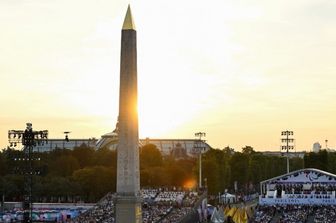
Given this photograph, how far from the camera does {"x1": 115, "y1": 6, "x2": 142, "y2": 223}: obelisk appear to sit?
28844 mm

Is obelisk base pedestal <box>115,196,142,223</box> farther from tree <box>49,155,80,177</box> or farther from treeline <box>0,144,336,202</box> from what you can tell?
tree <box>49,155,80,177</box>

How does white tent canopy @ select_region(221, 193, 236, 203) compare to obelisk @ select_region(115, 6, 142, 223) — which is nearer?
obelisk @ select_region(115, 6, 142, 223)

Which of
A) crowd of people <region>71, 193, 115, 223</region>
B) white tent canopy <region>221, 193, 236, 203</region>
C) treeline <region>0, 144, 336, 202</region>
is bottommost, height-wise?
crowd of people <region>71, 193, 115, 223</region>

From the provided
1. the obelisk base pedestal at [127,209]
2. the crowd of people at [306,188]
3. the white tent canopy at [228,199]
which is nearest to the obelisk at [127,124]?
the obelisk base pedestal at [127,209]

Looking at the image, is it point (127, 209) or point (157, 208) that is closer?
point (127, 209)

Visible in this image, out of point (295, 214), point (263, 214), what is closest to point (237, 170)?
point (263, 214)

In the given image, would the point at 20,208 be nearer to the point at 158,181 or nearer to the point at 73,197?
the point at 73,197

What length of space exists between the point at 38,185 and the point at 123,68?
173 feet

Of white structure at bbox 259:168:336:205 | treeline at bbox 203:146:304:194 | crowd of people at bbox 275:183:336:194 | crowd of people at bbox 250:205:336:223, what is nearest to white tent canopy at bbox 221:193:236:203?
treeline at bbox 203:146:304:194

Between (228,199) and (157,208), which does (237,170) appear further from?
(157,208)

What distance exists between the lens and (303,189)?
6394 centimetres

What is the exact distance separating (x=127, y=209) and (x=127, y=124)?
11.2ft

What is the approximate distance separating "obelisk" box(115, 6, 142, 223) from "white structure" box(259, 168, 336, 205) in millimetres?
36331

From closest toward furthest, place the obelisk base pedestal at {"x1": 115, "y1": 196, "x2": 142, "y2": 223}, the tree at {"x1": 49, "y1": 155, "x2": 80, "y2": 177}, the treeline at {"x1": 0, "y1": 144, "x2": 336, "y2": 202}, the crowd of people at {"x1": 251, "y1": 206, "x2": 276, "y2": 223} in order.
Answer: the obelisk base pedestal at {"x1": 115, "y1": 196, "x2": 142, "y2": 223} → the crowd of people at {"x1": 251, "y1": 206, "x2": 276, "y2": 223} → the treeline at {"x1": 0, "y1": 144, "x2": 336, "y2": 202} → the tree at {"x1": 49, "y1": 155, "x2": 80, "y2": 177}
